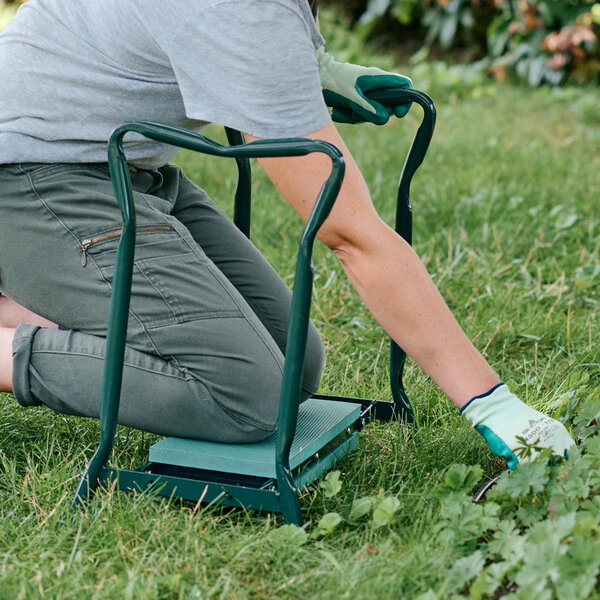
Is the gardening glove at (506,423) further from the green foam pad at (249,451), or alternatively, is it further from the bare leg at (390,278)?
the green foam pad at (249,451)

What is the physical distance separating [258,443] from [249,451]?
61 mm

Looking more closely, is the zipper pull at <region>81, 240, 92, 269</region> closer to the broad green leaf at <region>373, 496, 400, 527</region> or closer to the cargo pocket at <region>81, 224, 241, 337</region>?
the cargo pocket at <region>81, 224, 241, 337</region>

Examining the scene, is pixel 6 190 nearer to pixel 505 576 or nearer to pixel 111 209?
pixel 111 209

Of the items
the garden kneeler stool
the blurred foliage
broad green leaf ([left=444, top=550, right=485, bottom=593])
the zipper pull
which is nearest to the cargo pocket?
the zipper pull

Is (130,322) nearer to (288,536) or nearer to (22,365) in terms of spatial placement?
(22,365)


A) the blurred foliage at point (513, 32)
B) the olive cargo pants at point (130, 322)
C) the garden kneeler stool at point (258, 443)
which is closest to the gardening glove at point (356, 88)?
the garden kneeler stool at point (258, 443)

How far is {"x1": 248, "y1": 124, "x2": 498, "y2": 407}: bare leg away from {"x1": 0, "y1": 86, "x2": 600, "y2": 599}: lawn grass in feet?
0.74

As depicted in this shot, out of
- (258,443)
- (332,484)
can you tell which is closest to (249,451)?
(258,443)

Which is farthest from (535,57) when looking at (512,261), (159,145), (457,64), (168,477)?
(168,477)

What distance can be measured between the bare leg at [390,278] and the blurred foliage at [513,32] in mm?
4504

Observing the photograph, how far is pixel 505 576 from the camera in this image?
1389 millimetres

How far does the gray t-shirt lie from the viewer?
57.6 inches

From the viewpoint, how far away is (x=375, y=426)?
1946 mm

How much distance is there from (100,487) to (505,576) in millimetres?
714
